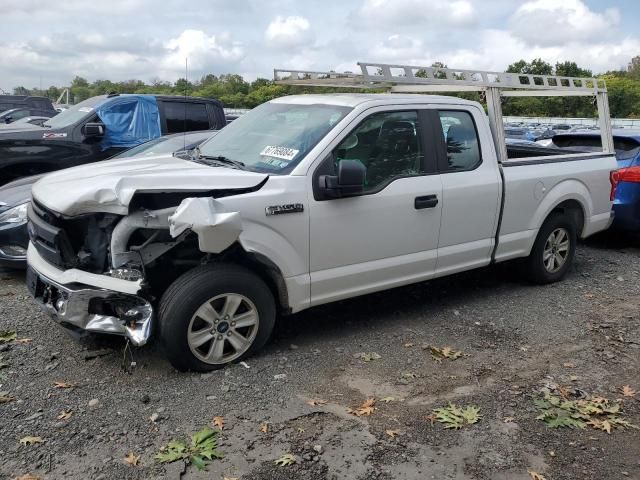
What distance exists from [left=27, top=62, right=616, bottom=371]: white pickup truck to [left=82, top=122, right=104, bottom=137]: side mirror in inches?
144

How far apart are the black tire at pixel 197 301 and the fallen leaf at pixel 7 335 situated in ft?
4.67

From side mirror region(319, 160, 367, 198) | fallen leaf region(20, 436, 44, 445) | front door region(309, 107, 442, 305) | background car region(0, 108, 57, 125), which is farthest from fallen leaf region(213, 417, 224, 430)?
background car region(0, 108, 57, 125)

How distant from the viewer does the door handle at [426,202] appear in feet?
15.1

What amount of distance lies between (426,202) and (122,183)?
7.47 ft

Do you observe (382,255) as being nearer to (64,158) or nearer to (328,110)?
(328,110)

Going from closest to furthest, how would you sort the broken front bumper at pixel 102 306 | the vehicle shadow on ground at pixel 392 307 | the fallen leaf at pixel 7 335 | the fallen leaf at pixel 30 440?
the fallen leaf at pixel 30 440 < the broken front bumper at pixel 102 306 < the fallen leaf at pixel 7 335 < the vehicle shadow on ground at pixel 392 307

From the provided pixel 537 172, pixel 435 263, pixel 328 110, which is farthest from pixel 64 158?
pixel 537 172

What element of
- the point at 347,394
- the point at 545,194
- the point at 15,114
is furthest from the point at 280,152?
the point at 15,114

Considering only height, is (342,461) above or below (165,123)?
below

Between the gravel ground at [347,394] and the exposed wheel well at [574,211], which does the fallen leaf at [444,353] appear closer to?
the gravel ground at [347,394]

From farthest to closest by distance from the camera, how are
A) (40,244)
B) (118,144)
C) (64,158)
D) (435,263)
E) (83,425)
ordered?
(118,144) → (64,158) → (435,263) → (40,244) → (83,425)

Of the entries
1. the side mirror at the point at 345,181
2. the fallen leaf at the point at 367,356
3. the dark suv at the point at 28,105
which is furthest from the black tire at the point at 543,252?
the dark suv at the point at 28,105

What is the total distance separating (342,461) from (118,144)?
263 inches

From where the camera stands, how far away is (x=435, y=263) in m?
4.92
